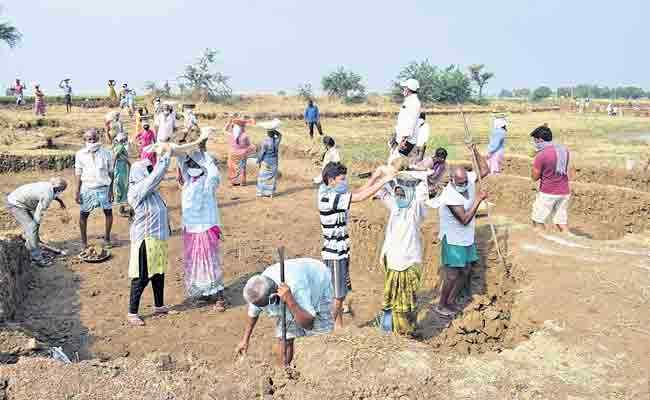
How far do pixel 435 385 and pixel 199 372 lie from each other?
4.50 ft

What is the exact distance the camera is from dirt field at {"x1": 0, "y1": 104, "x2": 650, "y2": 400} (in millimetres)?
2961

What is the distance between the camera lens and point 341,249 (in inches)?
187

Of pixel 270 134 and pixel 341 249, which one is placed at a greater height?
pixel 270 134

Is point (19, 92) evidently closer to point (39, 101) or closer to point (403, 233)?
point (39, 101)

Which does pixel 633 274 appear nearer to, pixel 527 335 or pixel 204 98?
pixel 527 335

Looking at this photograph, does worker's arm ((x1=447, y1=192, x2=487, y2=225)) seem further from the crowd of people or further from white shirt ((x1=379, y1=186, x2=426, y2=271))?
white shirt ((x1=379, y1=186, x2=426, y2=271))

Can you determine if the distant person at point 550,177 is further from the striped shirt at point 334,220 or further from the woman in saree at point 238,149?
the woman in saree at point 238,149

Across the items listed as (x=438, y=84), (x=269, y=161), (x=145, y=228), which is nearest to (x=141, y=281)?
(x=145, y=228)

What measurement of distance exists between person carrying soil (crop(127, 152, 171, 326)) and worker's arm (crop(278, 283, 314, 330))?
237cm

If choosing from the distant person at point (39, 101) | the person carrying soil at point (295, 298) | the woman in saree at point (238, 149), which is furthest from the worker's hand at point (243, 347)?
the distant person at point (39, 101)

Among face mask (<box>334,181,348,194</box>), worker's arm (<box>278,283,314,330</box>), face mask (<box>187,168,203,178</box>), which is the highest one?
face mask (<box>187,168,203,178</box>)

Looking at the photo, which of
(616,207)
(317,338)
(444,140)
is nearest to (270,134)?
(616,207)

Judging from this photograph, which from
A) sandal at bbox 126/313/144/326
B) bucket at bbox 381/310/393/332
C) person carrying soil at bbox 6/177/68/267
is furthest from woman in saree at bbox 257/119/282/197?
bucket at bbox 381/310/393/332

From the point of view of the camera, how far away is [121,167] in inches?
339
